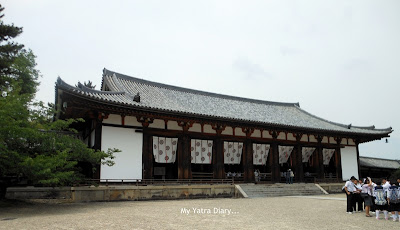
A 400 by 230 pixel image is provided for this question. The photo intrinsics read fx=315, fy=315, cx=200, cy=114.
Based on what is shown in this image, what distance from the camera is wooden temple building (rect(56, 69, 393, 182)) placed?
49.7 ft

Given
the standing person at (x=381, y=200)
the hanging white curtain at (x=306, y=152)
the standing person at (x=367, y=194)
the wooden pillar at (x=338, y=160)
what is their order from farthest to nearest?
the wooden pillar at (x=338, y=160) → the hanging white curtain at (x=306, y=152) → the standing person at (x=367, y=194) → the standing person at (x=381, y=200)

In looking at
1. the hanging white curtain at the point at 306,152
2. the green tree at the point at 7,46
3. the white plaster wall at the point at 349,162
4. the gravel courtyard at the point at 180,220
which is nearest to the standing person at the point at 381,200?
the gravel courtyard at the point at 180,220

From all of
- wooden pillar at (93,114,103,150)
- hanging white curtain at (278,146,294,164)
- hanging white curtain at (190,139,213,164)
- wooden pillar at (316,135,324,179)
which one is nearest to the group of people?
hanging white curtain at (190,139,213,164)

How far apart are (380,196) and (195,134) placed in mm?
10364

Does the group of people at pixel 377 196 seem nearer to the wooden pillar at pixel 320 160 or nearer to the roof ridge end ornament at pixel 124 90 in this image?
the roof ridge end ornament at pixel 124 90

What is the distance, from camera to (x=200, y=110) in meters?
20.3

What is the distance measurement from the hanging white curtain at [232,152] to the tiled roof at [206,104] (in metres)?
1.69

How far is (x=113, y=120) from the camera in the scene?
1548 centimetres

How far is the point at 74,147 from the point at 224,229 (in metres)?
6.88

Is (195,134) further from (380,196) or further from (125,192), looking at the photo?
(380,196)

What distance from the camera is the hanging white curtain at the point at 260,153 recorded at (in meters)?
20.5

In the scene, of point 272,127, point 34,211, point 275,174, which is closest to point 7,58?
point 34,211

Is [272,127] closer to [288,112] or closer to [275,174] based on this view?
[275,174]

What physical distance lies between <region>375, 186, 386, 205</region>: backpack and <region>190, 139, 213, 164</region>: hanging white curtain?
10.1 metres
